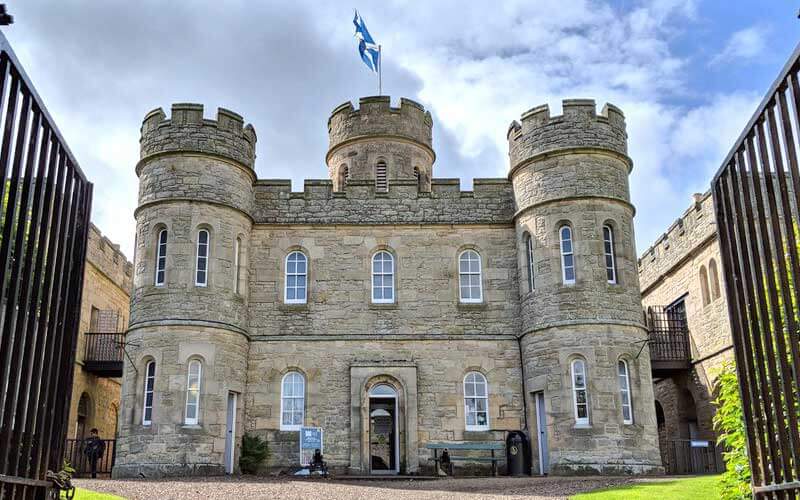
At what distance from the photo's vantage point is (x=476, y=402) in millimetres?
20578

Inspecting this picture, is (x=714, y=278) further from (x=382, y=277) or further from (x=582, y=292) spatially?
(x=382, y=277)

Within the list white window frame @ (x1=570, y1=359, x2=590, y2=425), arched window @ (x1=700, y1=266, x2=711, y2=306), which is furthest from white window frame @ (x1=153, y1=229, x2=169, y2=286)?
arched window @ (x1=700, y1=266, x2=711, y2=306)

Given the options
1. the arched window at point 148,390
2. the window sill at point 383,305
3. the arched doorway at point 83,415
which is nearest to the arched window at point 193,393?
the arched window at point 148,390

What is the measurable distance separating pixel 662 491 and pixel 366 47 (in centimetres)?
1835

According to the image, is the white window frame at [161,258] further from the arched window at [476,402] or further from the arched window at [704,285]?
the arched window at [704,285]

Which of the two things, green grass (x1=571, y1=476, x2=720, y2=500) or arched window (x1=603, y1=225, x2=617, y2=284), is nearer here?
green grass (x1=571, y1=476, x2=720, y2=500)

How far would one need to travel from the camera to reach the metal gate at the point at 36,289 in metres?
5.01

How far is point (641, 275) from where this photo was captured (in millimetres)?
28906

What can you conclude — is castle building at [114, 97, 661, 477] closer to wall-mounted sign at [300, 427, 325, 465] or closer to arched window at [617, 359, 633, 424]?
arched window at [617, 359, 633, 424]

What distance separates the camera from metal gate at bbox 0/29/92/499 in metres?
5.01

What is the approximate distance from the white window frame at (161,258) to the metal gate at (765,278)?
51.2 ft

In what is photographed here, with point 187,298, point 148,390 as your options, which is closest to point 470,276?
point 187,298

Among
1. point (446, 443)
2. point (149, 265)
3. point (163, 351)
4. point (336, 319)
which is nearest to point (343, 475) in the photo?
point (446, 443)

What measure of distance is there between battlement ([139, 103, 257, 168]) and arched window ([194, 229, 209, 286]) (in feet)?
7.04
